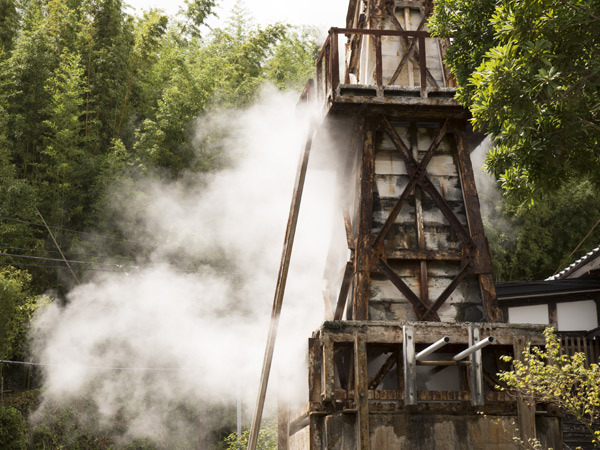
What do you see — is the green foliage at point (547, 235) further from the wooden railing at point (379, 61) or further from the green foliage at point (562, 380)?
the green foliage at point (562, 380)

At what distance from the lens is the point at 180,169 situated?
2422 centimetres

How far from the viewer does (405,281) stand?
962 centimetres

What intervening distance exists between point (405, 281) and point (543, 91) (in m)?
3.56

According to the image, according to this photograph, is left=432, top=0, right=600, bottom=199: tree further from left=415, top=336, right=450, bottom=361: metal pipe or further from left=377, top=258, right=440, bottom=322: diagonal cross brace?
Result: left=377, top=258, right=440, bottom=322: diagonal cross brace

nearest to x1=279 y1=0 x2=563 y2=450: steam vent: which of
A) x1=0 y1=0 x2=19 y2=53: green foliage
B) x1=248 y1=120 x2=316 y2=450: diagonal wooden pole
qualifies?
x1=248 y1=120 x2=316 y2=450: diagonal wooden pole

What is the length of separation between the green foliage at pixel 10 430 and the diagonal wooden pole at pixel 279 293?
30.0 ft

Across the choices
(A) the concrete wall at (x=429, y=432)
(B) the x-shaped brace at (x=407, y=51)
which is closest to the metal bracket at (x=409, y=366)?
(A) the concrete wall at (x=429, y=432)

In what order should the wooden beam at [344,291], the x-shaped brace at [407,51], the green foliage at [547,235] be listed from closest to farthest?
the wooden beam at [344,291] → the x-shaped brace at [407,51] → the green foliage at [547,235]

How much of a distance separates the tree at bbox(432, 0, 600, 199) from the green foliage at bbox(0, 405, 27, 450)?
13.5 metres

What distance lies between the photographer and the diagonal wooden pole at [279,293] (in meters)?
9.31

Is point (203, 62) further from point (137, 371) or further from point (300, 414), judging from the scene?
point (300, 414)

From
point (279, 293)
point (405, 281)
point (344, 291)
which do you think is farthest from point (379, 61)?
point (279, 293)

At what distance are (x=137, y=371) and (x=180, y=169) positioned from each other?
6938mm

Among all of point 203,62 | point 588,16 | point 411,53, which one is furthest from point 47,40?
point 588,16
